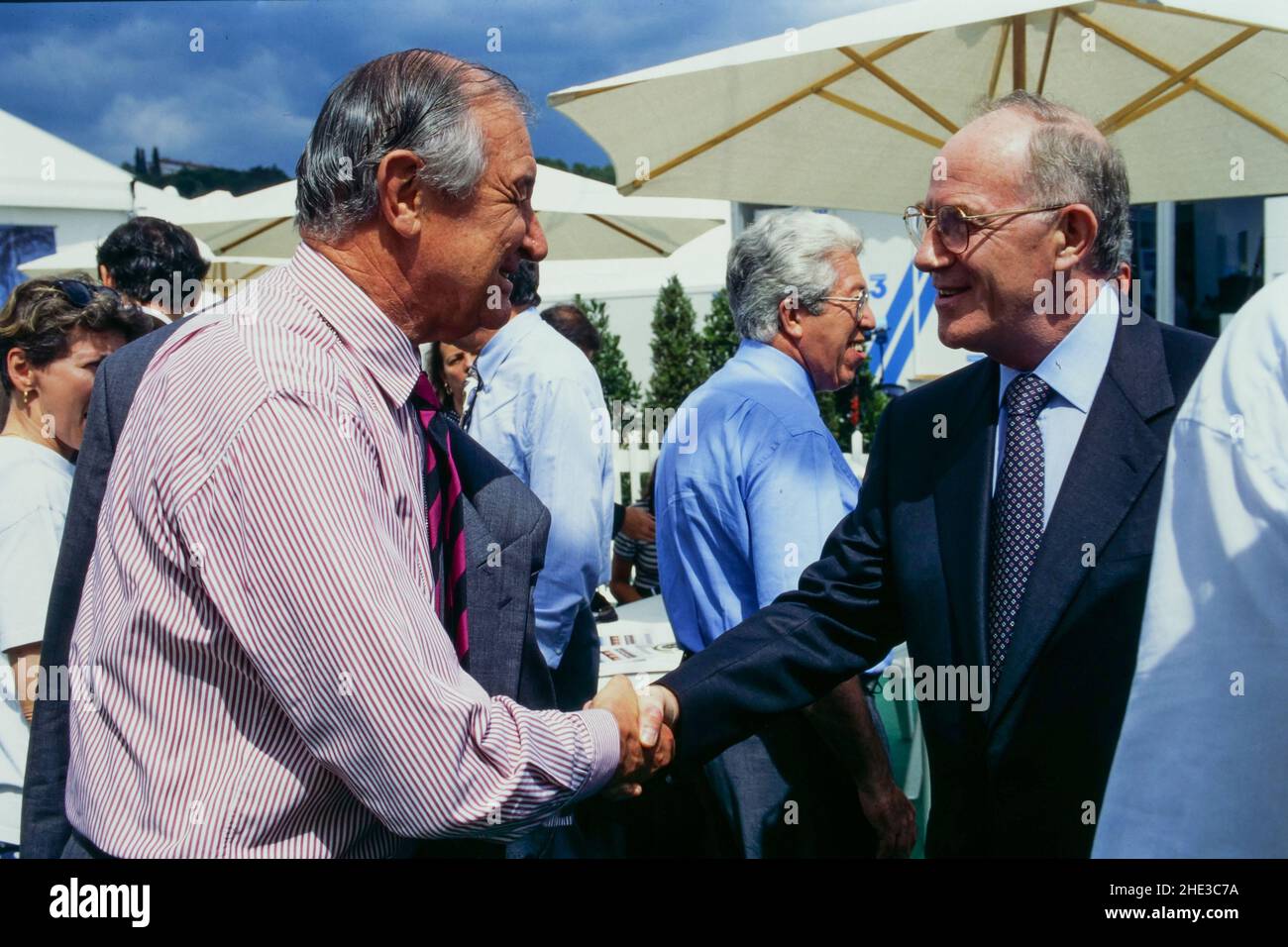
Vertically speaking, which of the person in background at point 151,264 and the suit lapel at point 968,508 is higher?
the person in background at point 151,264

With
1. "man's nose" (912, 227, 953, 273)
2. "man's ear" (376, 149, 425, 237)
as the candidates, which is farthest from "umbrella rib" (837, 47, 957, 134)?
"man's ear" (376, 149, 425, 237)

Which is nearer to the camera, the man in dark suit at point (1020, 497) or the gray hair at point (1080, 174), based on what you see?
the man in dark suit at point (1020, 497)

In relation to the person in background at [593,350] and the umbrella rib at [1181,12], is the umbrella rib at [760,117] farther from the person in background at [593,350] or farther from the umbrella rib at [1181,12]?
the person in background at [593,350]

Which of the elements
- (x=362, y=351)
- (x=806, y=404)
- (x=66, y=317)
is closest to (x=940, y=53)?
(x=806, y=404)

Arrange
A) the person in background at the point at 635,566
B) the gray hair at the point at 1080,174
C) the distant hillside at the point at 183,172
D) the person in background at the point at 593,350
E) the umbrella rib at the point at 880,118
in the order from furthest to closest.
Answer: the distant hillside at the point at 183,172
the person in background at the point at 635,566
the person in background at the point at 593,350
the umbrella rib at the point at 880,118
the gray hair at the point at 1080,174

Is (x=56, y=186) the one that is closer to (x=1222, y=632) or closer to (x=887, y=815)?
(x=887, y=815)

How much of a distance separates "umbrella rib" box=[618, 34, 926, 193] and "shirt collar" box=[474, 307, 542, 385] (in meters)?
1.69

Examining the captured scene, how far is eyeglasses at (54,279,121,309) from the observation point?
10.1 feet

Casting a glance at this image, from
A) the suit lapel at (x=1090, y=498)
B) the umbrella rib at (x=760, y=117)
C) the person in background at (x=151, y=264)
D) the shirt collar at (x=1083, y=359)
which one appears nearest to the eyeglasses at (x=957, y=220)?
the shirt collar at (x=1083, y=359)

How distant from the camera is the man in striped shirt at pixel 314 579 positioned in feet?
5.01

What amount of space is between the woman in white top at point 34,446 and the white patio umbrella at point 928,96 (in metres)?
2.38

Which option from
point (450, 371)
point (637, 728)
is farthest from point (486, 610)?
point (450, 371)

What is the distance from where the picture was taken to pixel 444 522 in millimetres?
1987

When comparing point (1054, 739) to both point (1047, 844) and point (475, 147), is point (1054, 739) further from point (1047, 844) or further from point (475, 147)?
point (475, 147)
